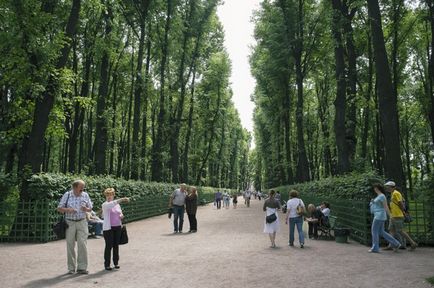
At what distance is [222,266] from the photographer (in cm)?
915

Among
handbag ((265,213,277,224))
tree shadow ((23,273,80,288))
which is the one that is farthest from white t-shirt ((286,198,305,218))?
tree shadow ((23,273,80,288))

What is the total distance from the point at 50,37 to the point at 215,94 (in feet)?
119

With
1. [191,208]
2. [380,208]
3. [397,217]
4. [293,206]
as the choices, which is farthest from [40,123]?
[397,217]

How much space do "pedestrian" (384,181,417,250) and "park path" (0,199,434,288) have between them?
1.74ft

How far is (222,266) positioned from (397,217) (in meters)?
5.46

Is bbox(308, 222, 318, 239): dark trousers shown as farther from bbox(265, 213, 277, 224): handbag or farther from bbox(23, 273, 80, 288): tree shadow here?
bbox(23, 273, 80, 288): tree shadow

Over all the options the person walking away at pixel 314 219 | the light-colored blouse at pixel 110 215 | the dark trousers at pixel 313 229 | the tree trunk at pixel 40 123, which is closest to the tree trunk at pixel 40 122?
the tree trunk at pixel 40 123

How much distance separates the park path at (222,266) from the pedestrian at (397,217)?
0.53 meters

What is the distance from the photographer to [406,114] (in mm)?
43750

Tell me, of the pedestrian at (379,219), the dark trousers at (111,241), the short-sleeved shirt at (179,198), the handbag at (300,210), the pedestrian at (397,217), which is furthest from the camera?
the short-sleeved shirt at (179,198)

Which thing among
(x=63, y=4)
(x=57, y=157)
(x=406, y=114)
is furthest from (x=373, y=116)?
(x=57, y=157)

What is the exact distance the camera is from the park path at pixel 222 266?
24.7 ft

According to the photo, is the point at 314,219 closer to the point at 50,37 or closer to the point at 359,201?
the point at 359,201

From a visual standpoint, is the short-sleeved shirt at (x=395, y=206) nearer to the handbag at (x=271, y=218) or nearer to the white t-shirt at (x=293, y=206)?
the white t-shirt at (x=293, y=206)
